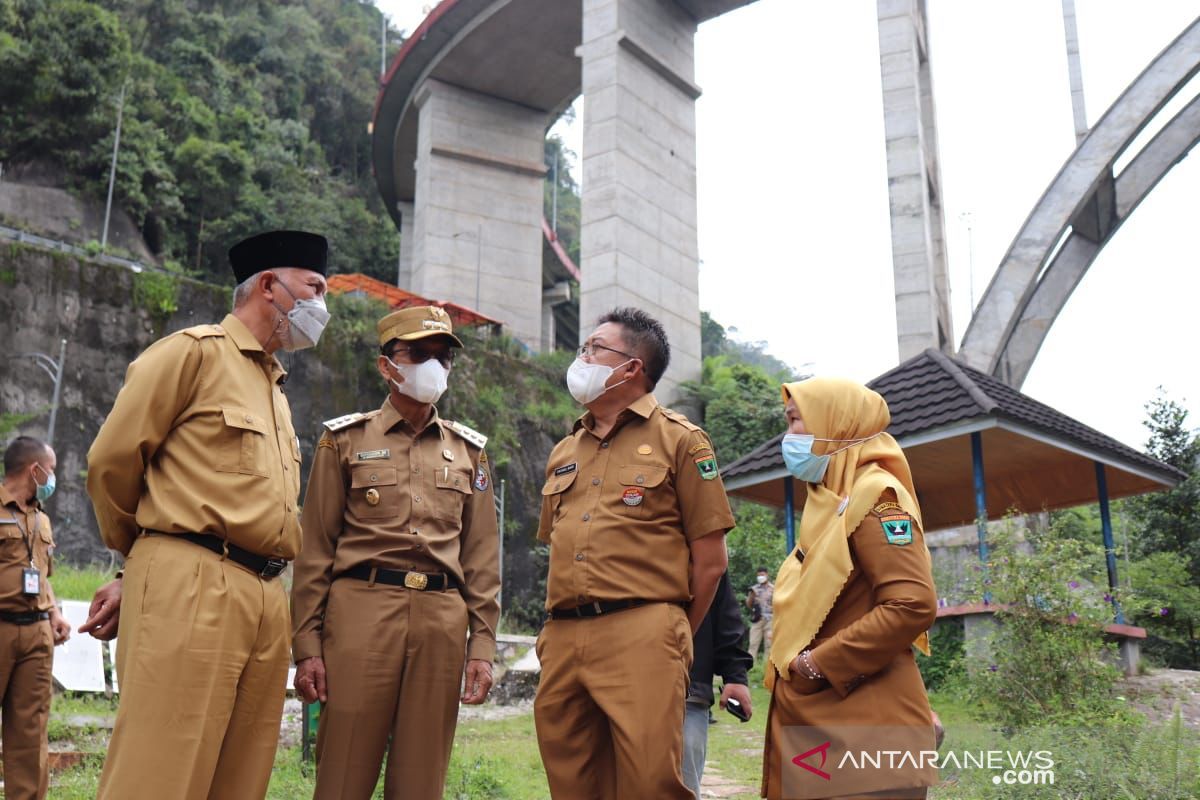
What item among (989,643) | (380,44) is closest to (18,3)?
(380,44)

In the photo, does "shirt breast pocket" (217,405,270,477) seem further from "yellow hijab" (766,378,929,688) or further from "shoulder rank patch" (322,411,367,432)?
"yellow hijab" (766,378,929,688)

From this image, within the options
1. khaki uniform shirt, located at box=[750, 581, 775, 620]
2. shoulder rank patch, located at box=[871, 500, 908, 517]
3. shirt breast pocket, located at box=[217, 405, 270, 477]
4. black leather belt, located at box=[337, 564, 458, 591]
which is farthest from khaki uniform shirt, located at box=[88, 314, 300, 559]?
khaki uniform shirt, located at box=[750, 581, 775, 620]

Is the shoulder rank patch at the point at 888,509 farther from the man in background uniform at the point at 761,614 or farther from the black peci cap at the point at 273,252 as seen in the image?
the man in background uniform at the point at 761,614

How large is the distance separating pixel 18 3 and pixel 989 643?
29383mm

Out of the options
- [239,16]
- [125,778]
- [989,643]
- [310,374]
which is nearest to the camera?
[125,778]

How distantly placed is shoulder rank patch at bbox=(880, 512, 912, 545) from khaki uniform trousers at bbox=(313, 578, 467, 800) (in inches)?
60.5

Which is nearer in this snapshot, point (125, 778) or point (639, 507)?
point (125, 778)

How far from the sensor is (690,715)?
3.77 meters

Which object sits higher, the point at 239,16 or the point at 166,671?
the point at 239,16

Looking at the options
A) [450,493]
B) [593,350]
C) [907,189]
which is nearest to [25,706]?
[450,493]

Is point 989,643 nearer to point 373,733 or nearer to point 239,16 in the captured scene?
point 373,733

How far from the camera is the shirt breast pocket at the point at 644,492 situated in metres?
3.49

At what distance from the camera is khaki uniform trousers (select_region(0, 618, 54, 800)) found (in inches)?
186

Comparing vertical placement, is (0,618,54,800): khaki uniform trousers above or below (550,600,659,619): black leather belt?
below
